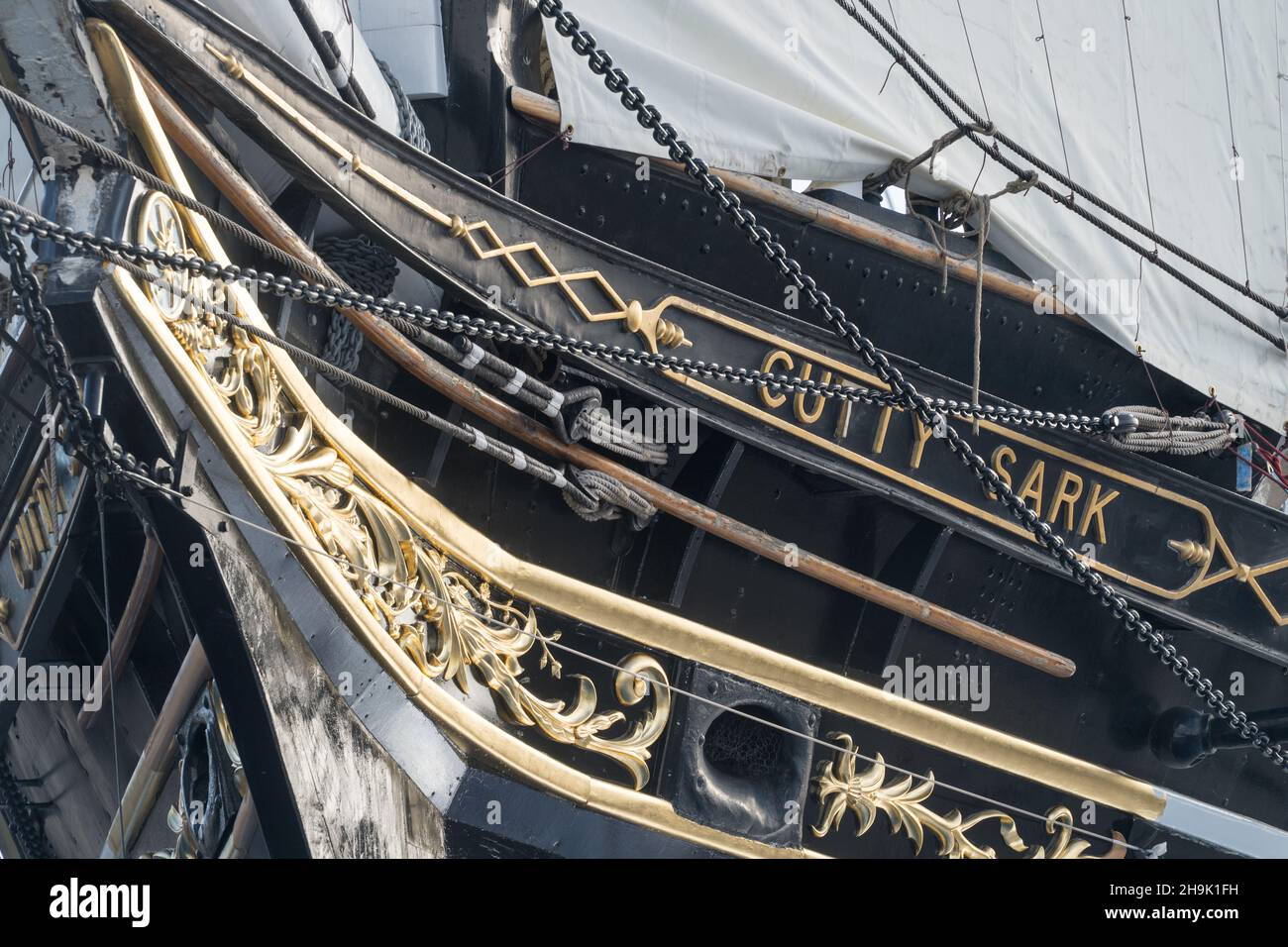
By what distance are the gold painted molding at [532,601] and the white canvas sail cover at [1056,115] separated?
4.09 feet

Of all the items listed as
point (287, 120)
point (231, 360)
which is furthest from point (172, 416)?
point (287, 120)

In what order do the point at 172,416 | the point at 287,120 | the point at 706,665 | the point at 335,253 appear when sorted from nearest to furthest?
1. the point at 172,416
2. the point at 287,120
3. the point at 335,253
4. the point at 706,665

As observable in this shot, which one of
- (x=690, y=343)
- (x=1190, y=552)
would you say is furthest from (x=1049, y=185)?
(x=690, y=343)

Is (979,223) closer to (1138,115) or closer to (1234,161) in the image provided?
(1138,115)

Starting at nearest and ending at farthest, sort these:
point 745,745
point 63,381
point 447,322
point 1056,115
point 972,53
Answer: point 63,381 → point 447,322 → point 745,745 → point 972,53 → point 1056,115

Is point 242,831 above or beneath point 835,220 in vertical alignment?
beneath

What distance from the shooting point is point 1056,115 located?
5965 millimetres

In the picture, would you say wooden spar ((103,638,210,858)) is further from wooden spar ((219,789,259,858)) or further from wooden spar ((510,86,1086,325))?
wooden spar ((510,86,1086,325))

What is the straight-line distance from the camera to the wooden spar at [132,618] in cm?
375

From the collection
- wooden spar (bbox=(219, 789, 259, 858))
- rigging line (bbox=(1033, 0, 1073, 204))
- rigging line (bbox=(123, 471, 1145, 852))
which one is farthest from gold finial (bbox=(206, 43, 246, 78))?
rigging line (bbox=(1033, 0, 1073, 204))

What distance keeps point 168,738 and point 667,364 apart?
59.9 inches

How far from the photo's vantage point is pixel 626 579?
440cm

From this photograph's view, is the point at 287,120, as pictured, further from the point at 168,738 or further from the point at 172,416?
the point at 168,738

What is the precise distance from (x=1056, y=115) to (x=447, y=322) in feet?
11.6
